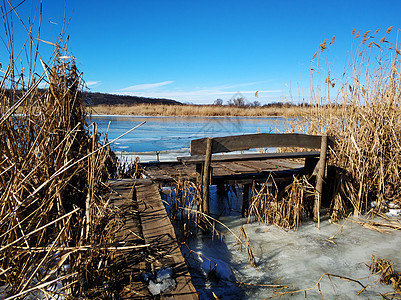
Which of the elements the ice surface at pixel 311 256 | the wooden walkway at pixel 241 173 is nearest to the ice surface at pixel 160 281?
the ice surface at pixel 311 256

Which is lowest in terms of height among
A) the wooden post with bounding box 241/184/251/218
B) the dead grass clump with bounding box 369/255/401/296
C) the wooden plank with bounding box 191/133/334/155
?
the dead grass clump with bounding box 369/255/401/296

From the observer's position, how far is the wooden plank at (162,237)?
1.70 m

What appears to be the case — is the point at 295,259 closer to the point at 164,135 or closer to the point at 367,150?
the point at 367,150

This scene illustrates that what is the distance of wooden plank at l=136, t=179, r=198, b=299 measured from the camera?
1699mm

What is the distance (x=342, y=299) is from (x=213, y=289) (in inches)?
38.4

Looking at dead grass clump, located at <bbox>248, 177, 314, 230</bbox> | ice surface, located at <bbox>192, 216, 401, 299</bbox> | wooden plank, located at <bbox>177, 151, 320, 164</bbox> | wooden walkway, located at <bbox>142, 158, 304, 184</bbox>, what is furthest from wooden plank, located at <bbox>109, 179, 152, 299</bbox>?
dead grass clump, located at <bbox>248, 177, 314, 230</bbox>

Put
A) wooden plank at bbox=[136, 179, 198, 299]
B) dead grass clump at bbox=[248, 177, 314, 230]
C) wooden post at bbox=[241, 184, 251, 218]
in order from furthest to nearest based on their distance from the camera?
wooden post at bbox=[241, 184, 251, 218] → dead grass clump at bbox=[248, 177, 314, 230] → wooden plank at bbox=[136, 179, 198, 299]

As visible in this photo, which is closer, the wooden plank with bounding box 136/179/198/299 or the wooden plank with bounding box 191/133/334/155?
the wooden plank with bounding box 136/179/198/299

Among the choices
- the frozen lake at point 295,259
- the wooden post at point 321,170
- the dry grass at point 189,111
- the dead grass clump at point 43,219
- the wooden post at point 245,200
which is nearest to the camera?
the dead grass clump at point 43,219

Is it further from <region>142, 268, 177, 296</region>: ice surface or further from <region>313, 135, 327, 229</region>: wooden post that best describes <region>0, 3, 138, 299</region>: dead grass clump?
<region>313, 135, 327, 229</region>: wooden post

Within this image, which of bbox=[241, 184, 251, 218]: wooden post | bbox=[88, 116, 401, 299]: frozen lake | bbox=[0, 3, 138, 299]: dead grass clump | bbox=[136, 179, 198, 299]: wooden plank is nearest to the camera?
bbox=[0, 3, 138, 299]: dead grass clump

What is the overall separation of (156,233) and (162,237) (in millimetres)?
82

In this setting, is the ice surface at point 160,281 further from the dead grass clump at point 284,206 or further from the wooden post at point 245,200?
the wooden post at point 245,200

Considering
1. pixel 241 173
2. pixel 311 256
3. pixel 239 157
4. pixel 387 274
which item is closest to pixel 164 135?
pixel 241 173
